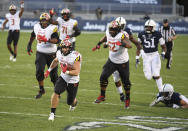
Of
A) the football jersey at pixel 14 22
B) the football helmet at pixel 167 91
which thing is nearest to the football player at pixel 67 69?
the football helmet at pixel 167 91

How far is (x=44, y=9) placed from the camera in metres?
37.8

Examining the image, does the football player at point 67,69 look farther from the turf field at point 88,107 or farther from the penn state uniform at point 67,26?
the penn state uniform at point 67,26

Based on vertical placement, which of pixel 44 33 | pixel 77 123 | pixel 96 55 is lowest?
pixel 96 55

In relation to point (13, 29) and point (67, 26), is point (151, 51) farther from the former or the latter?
point (13, 29)

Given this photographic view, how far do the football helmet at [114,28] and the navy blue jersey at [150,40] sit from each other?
7.05 feet

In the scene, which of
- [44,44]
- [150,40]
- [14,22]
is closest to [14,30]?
[14,22]

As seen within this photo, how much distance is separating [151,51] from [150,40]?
0.29 meters

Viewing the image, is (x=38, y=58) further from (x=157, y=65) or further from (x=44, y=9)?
(x=44, y=9)

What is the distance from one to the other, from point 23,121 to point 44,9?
29.1 m

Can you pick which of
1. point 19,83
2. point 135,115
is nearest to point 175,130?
point 135,115

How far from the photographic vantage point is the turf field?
29.8 ft

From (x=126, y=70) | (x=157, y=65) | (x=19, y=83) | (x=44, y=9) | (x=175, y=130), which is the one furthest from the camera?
(x=44, y=9)

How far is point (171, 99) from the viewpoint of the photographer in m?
11.4

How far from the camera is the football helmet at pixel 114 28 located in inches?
424
